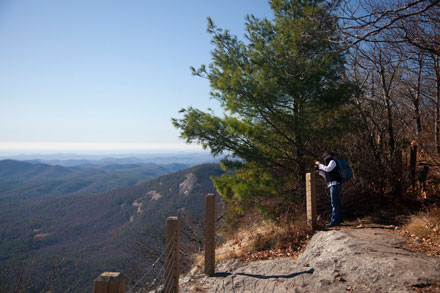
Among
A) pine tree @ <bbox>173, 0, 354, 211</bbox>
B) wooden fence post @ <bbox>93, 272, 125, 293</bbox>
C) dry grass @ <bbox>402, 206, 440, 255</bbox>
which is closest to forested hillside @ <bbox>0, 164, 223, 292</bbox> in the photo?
pine tree @ <bbox>173, 0, 354, 211</bbox>

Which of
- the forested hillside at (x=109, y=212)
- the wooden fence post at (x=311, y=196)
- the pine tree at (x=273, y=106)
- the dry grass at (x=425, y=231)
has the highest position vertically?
the pine tree at (x=273, y=106)

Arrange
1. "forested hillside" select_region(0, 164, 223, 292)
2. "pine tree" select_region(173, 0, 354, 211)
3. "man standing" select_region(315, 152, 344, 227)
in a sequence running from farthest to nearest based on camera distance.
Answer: "forested hillside" select_region(0, 164, 223, 292) < "pine tree" select_region(173, 0, 354, 211) < "man standing" select_region(315, 152, 344, 227)

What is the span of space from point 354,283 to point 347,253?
0.80 m

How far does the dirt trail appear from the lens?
3928 millimetres

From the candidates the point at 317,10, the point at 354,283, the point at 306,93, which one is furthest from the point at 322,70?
the point at 354,283

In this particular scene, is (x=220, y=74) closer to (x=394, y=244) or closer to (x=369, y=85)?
(x=369, y=85)

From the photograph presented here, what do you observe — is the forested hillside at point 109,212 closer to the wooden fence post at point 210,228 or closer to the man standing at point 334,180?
the man standing at point 334,180

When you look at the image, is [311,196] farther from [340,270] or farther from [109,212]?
[109,212]

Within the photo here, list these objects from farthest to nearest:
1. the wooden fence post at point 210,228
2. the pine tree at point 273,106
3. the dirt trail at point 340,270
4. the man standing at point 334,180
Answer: the pine tree at point 273,106 < the man standing at point 334,180 < the wooden fence post at point 210,228 < the dirt trail at point 340,270

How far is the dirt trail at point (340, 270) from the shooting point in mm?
3928

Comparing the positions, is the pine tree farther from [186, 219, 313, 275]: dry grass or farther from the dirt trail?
the dirt trail

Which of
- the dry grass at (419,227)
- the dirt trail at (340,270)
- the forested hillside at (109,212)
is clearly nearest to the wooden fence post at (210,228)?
the dirt trail at (340,270)

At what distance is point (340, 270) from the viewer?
453cm

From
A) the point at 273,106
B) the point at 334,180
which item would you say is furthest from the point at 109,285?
the point at 273,106
